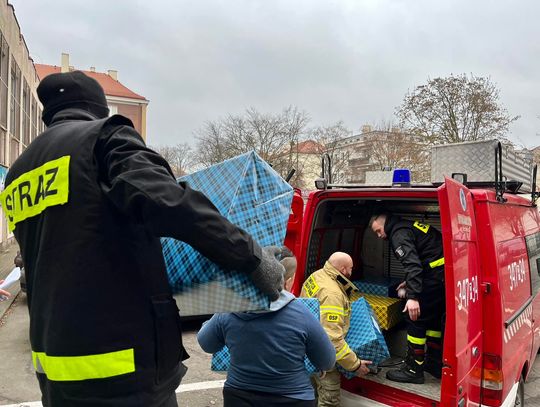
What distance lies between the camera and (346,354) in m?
3.33

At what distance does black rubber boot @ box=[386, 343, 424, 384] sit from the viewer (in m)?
3.60

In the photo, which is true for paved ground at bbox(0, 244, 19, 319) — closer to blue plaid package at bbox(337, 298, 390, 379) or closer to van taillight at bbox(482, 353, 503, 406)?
blue plaid package at bbox(337, 298, 390, 379)

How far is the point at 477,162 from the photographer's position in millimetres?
4363

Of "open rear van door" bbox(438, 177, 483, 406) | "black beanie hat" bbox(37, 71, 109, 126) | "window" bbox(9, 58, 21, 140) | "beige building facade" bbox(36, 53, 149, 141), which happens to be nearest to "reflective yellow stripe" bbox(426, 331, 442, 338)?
"open rear van door" bbox(438, 177, 483, 406)

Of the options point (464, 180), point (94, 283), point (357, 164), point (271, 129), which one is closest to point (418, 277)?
point (464, 180)

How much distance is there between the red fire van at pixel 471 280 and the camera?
9.00 feet

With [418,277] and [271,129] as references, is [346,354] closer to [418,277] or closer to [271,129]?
[418,277]

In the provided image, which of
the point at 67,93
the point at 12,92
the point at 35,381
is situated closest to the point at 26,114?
the point at 12,92

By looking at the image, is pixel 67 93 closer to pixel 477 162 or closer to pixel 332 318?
pixel 332 318

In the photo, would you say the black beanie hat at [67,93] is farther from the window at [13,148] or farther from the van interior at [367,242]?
the window at [13,148]

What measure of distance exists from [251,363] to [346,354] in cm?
108

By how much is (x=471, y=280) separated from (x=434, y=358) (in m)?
1.10

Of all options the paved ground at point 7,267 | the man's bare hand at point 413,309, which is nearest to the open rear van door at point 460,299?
the man's bare hand at point 413,309

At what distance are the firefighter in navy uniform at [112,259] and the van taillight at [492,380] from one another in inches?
90.2
